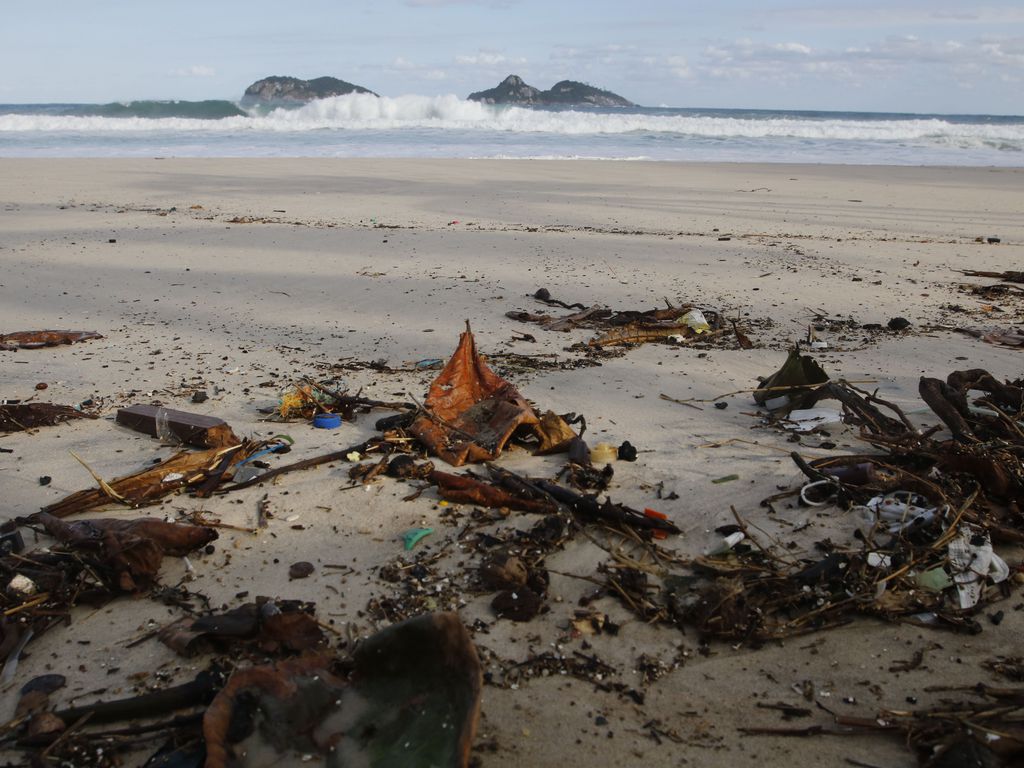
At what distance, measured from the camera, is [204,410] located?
4238mm

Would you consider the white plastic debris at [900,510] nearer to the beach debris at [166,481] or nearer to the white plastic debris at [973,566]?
the white plastic debris at [973,566]

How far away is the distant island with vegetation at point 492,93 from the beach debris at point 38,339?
142 feet

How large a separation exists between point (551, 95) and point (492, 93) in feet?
15.8

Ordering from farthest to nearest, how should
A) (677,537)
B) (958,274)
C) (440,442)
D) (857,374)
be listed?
(958,274)
(857,374)
(440,442)
(677,537)

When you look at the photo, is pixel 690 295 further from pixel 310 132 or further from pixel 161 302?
pixel 310 132

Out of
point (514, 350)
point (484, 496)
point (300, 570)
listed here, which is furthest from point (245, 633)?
point (514, 350)

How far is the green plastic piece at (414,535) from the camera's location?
9.85 feet

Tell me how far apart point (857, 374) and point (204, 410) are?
375cm

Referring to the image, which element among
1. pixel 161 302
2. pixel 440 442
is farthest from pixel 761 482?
pixel 161 302

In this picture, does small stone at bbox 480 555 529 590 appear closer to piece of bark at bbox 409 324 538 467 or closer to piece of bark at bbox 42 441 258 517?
piece of bark at bbox 409 324 538 467

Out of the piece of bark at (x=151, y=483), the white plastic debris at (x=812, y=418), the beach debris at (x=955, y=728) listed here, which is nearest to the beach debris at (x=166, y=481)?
the piece of bark at (x=151, y=483)

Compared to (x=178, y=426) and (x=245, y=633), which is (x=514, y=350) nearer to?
(x=178, y=426)

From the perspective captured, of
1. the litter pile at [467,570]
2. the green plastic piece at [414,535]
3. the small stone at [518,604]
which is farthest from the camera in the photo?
the green plastic piece at [414,535]

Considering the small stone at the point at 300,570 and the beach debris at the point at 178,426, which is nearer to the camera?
the small stone at the point at 300,570
